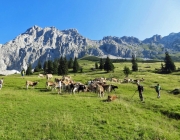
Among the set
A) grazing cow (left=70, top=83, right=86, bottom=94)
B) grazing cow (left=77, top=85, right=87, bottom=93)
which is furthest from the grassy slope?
grazing cow (left=77, top=85, right=87, bottom=93)

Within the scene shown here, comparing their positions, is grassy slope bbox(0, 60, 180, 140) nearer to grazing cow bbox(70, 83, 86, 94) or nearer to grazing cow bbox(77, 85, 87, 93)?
grazing cow bbox(70, 83, 86, 94)

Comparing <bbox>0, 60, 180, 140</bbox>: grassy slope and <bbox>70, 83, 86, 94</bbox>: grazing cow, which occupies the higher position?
<bbox>70, 83, 86, 94</bbox>: grazing cow

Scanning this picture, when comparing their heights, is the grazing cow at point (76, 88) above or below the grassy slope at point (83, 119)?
above

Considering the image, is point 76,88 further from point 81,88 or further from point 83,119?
point 83,119

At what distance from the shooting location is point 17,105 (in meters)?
25.1

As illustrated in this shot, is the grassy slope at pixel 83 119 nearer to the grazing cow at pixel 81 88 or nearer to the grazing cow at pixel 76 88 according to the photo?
the grazing cow at pixel 76 88

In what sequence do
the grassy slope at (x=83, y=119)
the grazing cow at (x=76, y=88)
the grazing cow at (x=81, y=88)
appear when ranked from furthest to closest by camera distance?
the grazing cow at (x=81, y=88) < the grazing cow at (x=76, y=88) < the grassy slope at (x=83, y=119)

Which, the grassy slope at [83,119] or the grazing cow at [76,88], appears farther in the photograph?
the grazing cow at [76,88]

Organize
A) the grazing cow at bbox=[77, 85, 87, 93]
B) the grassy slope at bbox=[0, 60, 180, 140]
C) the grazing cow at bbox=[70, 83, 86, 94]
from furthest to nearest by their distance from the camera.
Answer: the grazing cow at bbox=[77, 85, 87, 93], the grazing cow at bbox=[70, 83, 86, 94], the grassy slope at bbox=[0, 60, 180, 140]

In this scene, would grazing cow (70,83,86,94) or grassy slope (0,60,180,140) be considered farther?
grazing cow (70,83,86,94)

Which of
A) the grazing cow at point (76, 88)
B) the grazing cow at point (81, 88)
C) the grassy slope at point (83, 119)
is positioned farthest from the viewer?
the grazing cow at point (81, 88)

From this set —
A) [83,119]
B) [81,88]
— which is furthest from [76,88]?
[83,119]

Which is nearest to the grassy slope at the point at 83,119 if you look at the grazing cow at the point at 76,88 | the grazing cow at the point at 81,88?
the grazing cow at the point at 76,88

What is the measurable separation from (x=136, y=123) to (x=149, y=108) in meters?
6.49
